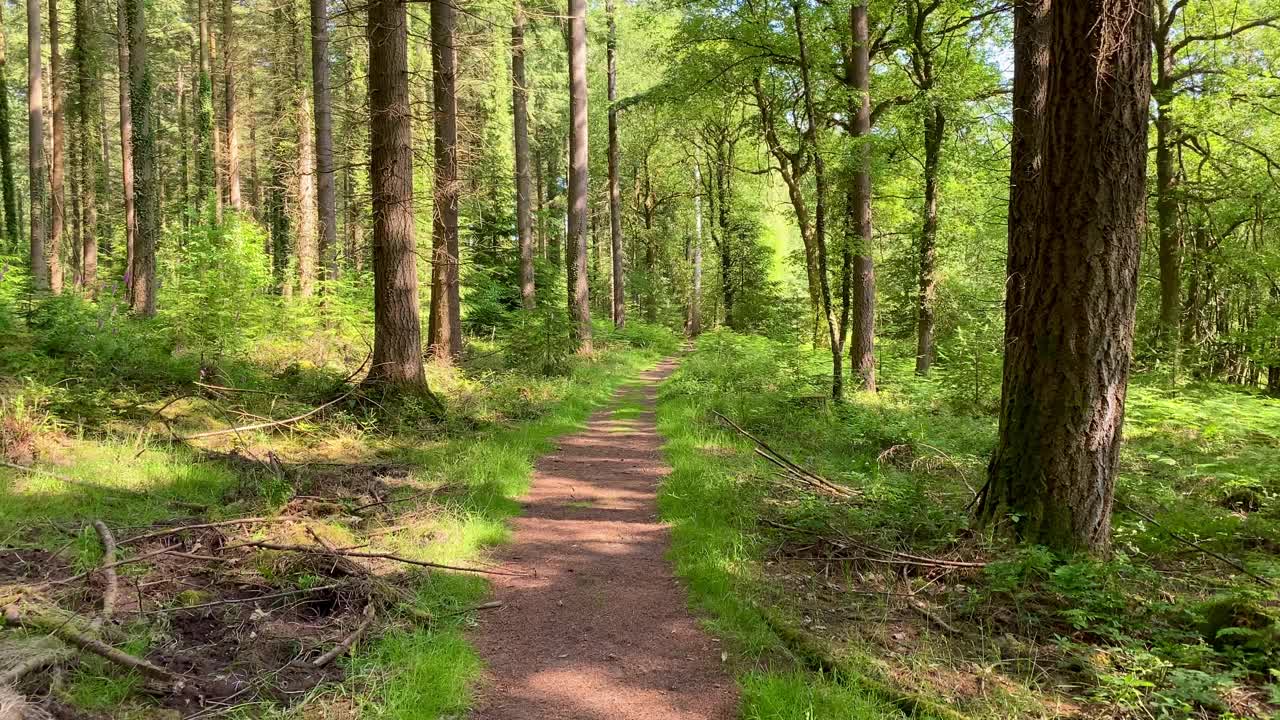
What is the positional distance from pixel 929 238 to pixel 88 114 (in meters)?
26.1

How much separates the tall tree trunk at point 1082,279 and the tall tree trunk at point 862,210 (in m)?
6.68

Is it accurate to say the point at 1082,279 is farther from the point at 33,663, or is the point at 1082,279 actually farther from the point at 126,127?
the point at 126,127

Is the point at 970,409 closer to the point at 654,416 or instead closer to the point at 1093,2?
the point at 654,416

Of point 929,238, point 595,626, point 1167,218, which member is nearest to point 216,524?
point 595,626

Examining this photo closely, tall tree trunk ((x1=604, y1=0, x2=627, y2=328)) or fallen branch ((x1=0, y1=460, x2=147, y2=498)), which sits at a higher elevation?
tall tree trunk ((x1=604, y1=0, x2=627, y2=328))

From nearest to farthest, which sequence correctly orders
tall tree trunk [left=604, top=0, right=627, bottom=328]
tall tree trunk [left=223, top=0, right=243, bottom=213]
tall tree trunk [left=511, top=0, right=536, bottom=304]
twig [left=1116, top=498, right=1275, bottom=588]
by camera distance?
1. twig [left=1116, top=498, right=1275, bottom=588]
2. tall tree trunk [left=511, top=0, right=536, bottom=304]
3. tall tree trunk [left=223, top=0, right=243, bottom=213]
4. tall tree trunk [left=604, top=0, right=627, bottom=328]

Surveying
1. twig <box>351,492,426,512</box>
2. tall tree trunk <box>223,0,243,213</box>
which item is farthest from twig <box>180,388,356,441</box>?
tall tree trunk <box>223,0,243,213</box>

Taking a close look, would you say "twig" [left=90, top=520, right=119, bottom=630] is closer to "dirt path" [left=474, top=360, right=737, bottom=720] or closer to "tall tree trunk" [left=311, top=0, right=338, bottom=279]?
"dirt path" [left=474, top=360, right=737, bottom=720]

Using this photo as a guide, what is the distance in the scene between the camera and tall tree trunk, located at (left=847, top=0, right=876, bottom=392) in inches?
448

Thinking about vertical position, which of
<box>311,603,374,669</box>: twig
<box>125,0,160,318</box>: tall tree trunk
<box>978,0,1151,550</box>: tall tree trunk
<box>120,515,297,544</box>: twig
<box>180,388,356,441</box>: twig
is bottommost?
<box>311,603,374,669</box>: twig

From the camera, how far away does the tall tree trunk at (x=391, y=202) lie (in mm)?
8453

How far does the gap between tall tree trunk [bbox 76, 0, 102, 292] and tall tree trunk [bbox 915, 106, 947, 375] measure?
20948 mm

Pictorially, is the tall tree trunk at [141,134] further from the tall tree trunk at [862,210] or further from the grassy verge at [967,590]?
the tall tree trunk at [862,210]

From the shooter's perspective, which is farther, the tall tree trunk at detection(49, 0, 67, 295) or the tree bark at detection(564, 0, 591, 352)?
the tall tree trunk at detection(49, 0, 67, 295)
